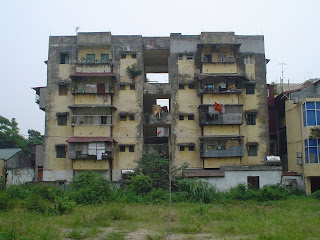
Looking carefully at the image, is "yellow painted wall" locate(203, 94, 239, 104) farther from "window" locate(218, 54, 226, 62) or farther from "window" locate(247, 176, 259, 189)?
"window" locate(247, 176, 259, 189)

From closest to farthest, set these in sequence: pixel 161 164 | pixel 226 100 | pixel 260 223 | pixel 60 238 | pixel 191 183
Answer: pixel 60 238 → pixel 260 223 → pixel 191 183 → pixel 161 164 → pixel 226 100

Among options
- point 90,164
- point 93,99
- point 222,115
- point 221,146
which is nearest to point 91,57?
point 93,99

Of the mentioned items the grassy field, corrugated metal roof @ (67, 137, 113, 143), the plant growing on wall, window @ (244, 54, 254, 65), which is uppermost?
window @ (244, 54, 254, 65)

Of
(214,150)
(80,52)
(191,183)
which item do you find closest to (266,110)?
(214,150)

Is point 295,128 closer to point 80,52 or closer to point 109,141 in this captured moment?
point 109,141

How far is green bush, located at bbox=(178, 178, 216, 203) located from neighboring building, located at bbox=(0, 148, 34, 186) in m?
16.9

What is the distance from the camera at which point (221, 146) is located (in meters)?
33.6

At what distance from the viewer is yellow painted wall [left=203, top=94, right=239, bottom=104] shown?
3434 centimetres

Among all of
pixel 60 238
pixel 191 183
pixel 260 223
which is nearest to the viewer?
pixel 60 238

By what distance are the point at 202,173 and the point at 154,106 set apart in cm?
820

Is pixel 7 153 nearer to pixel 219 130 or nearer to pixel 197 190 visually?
pixel 197 190

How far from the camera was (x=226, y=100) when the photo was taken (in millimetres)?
34406

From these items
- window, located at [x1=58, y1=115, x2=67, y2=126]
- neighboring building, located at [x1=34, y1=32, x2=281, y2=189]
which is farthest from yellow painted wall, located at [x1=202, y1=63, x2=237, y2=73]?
window, located at [x1=58, y1=115, x2=67, y2=126]

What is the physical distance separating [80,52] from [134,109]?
7780 millimetres
